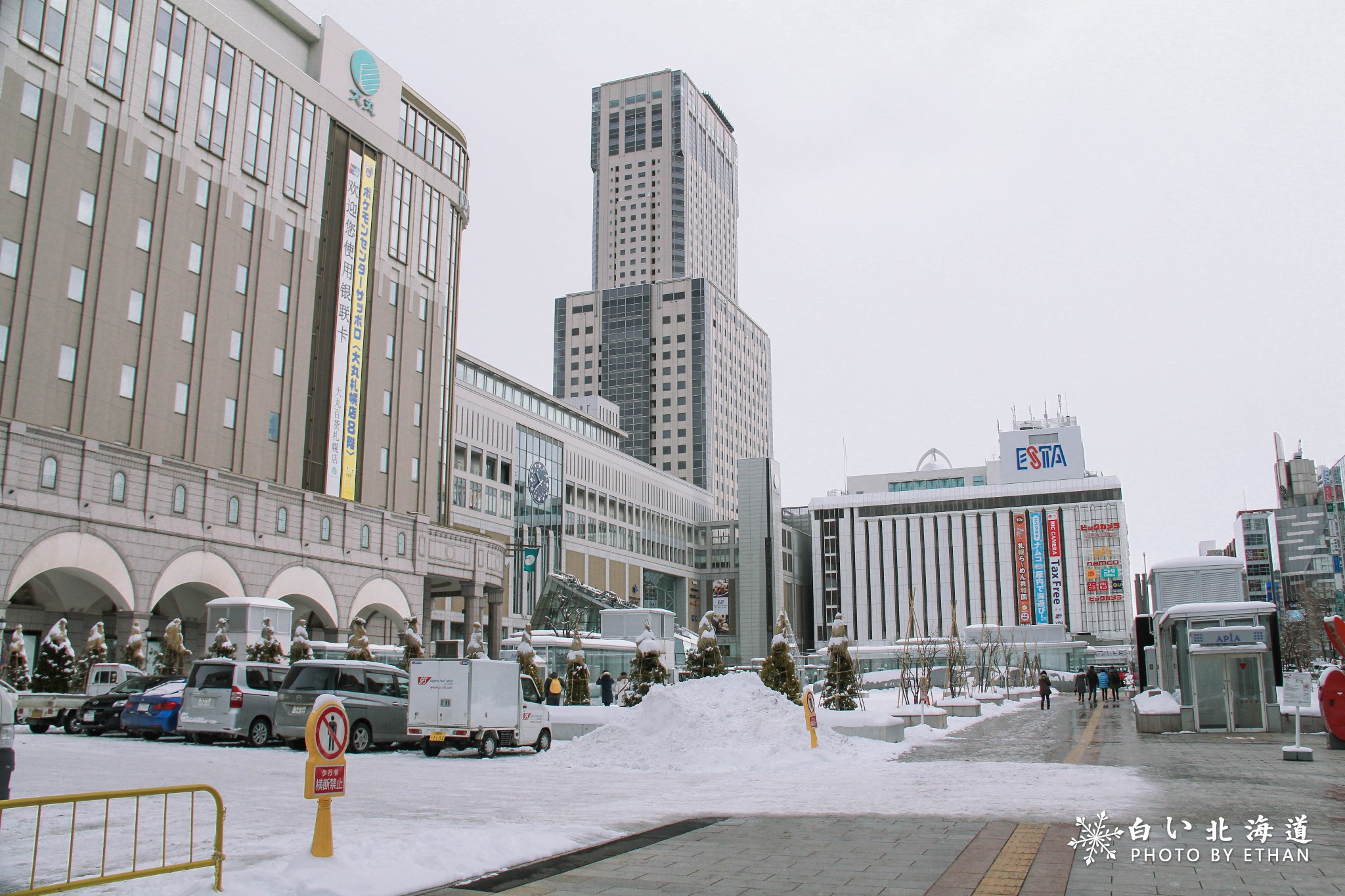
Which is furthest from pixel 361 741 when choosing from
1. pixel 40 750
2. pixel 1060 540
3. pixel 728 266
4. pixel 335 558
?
pixel 728 266

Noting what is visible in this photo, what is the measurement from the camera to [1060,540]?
116 metres

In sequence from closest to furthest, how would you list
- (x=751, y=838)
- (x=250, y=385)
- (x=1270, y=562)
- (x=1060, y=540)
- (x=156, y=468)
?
(x=751, y=838) < (x=156, y=468) < (x=250, y=385) < (x=1060, y=540) < (x=1270, y=562)

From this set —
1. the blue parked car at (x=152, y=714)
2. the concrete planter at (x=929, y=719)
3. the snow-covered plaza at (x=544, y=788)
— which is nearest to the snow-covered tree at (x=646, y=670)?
the snow-covered plaza at (x=544, y=788)

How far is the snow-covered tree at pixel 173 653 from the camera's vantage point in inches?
1222

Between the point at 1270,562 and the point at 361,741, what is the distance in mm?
184808

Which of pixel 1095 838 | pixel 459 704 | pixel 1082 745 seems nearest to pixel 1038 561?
pixel 1082 745

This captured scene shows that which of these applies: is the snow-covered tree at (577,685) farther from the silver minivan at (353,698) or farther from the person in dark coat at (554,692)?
the silver minivan at (353,698)

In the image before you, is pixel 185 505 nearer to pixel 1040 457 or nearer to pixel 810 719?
pixel 810 719

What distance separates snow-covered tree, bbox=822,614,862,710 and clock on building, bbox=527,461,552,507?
190 ft

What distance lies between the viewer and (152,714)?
886 inches

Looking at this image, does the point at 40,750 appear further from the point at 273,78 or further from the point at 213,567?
the point at 273,78

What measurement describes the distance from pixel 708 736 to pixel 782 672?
851 centimetres

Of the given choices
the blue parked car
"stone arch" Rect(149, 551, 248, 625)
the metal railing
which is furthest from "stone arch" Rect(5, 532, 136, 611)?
the metal railing

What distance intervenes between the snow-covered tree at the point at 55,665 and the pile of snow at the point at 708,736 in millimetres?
17519
